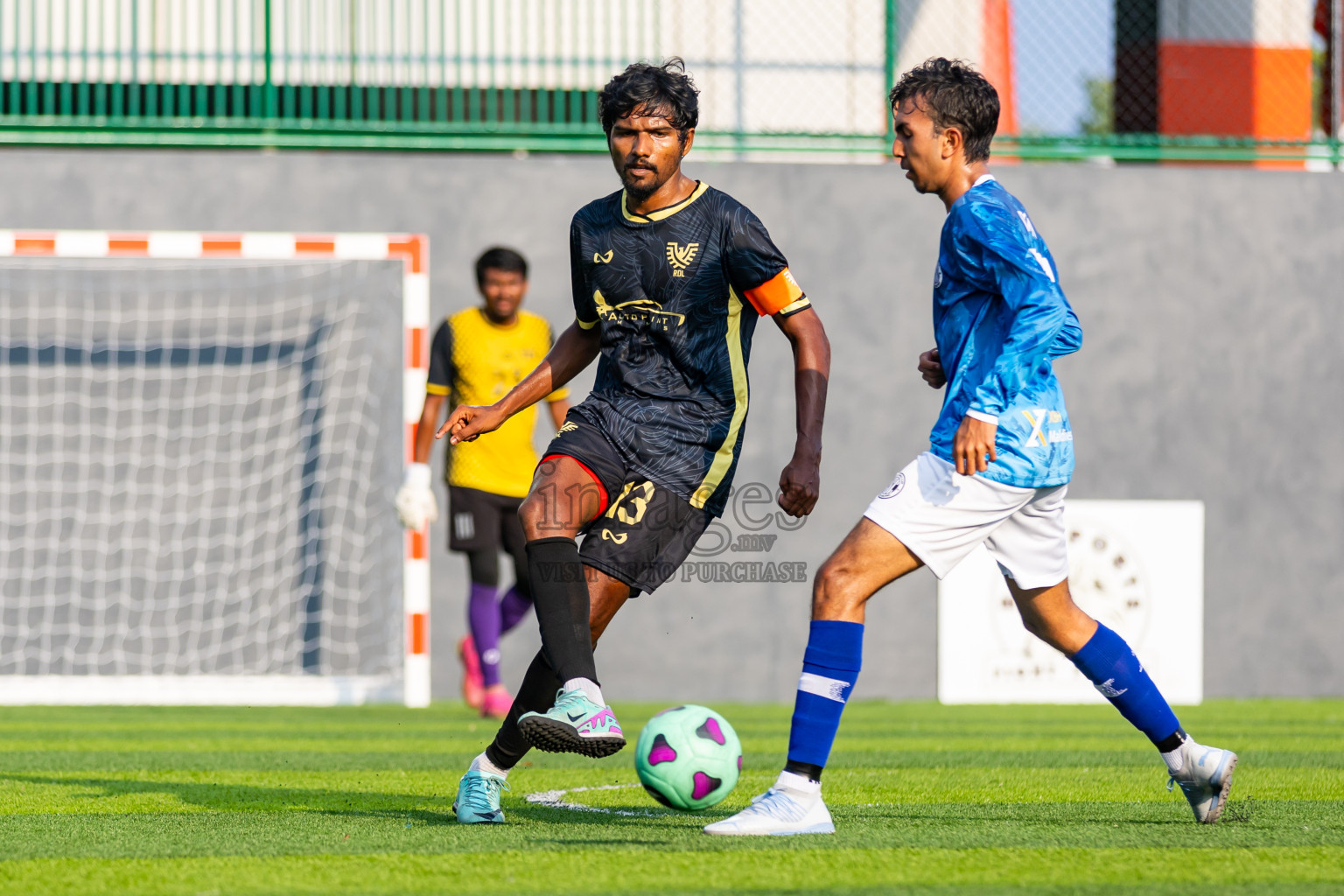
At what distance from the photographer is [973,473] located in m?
3.69

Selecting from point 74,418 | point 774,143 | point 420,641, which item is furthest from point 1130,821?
point 74,418

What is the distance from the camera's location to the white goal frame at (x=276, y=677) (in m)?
8.57

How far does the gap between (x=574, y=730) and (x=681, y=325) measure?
1.20m

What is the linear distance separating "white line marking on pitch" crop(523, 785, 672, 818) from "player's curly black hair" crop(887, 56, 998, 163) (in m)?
2.12

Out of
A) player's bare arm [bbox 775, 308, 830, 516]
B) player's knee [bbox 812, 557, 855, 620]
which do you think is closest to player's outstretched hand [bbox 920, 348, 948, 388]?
player's bare arm [bbox 775, 308, 830, 516]

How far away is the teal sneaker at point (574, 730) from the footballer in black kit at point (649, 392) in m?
0.33

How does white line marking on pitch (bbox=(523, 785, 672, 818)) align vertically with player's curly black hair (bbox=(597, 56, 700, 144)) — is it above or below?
below

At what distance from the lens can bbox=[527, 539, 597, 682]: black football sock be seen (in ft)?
12.5

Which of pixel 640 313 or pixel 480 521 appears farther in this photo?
pixel 480 521

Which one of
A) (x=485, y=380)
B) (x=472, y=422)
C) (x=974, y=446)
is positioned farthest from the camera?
(x=485, y=380)

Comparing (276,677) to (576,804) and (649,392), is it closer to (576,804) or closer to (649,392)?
(576,804)

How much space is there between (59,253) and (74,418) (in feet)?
3.64

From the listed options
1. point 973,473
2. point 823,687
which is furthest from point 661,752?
point 973,473

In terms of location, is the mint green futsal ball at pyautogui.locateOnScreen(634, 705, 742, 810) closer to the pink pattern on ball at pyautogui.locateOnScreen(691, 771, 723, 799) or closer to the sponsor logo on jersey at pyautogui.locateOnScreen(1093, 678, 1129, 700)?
the pink pattern on ball at pyautogui.locateOnScreen(691, 771, 723, 799)
